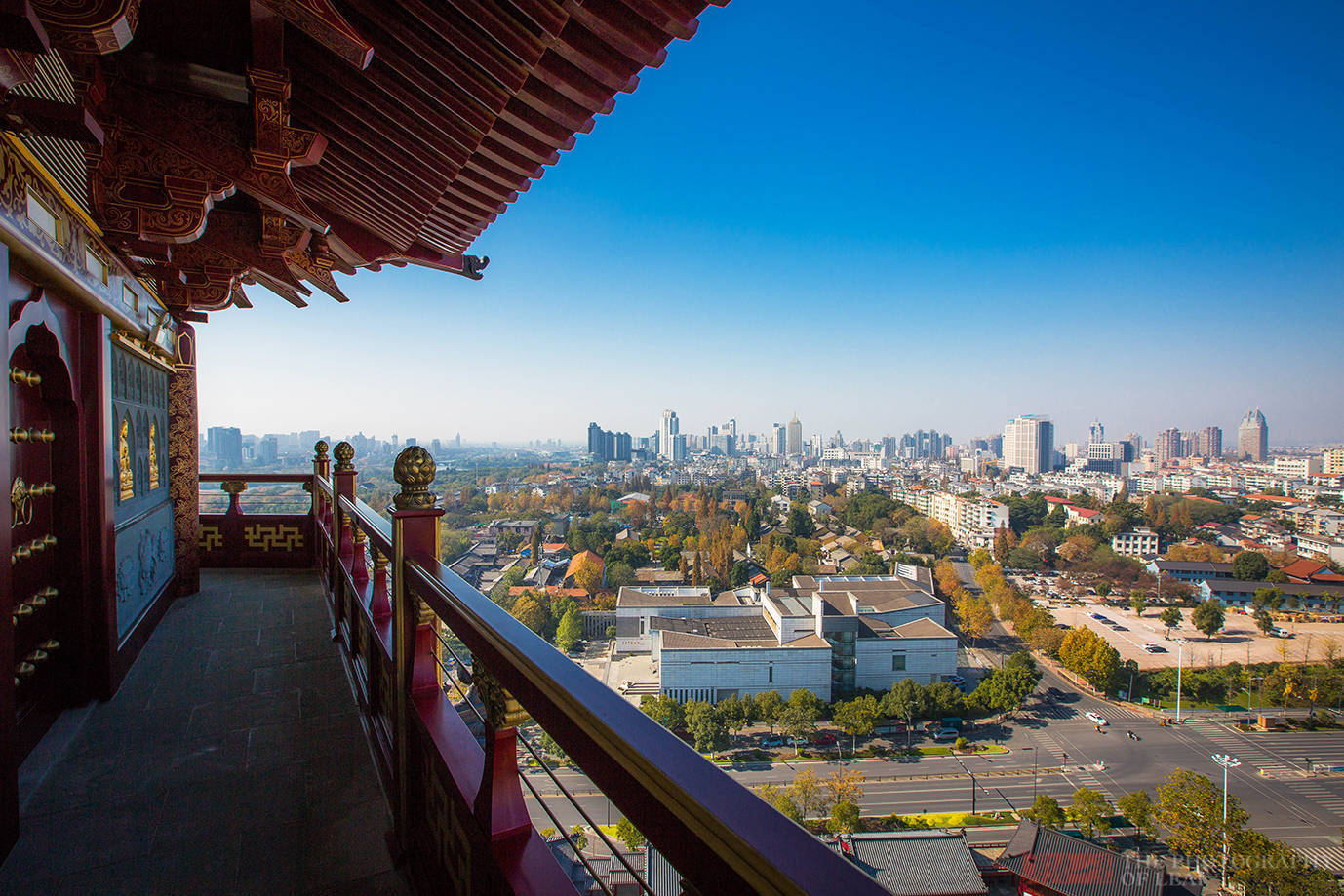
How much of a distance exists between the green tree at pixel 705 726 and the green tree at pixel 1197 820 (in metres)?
7.71

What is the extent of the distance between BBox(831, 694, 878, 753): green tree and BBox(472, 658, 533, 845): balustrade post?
45.5 feet

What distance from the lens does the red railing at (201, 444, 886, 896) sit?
0.37 metres

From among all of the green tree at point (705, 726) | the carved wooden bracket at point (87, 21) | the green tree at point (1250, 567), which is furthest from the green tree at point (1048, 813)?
the green tree at point (1250, 567)

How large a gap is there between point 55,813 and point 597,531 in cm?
2557

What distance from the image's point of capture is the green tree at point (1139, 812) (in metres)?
10.2

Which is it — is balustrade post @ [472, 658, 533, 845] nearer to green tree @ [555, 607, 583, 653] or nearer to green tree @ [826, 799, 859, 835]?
green tree @ [826, 799, 859, 835]

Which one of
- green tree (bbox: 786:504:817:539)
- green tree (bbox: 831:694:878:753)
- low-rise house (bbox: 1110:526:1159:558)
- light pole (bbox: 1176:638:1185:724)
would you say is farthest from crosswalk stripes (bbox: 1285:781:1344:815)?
green tree (bbox: 786:504:817:539)

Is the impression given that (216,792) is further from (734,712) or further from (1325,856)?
(1325,856)

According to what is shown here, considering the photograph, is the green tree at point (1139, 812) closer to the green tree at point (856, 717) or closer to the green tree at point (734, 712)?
the green tree at point (856, 717)

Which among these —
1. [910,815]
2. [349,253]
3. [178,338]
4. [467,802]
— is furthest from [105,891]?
[910,815]

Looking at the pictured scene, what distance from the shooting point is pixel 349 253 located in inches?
94.2

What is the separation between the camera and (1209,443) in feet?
177

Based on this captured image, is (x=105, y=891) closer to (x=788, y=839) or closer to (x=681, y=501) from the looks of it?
(x=788, y=839)

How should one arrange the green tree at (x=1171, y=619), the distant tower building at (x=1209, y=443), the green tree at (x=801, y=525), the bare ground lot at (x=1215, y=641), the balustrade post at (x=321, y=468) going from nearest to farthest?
the balustrade post at (x=321, y=468) < the bare ground lot at (x=1215, y=641) < the green tree at (x=1171, y=619) < the green tree at (x=801, y=525) < the distant tower building at (x=1209, y=443)
